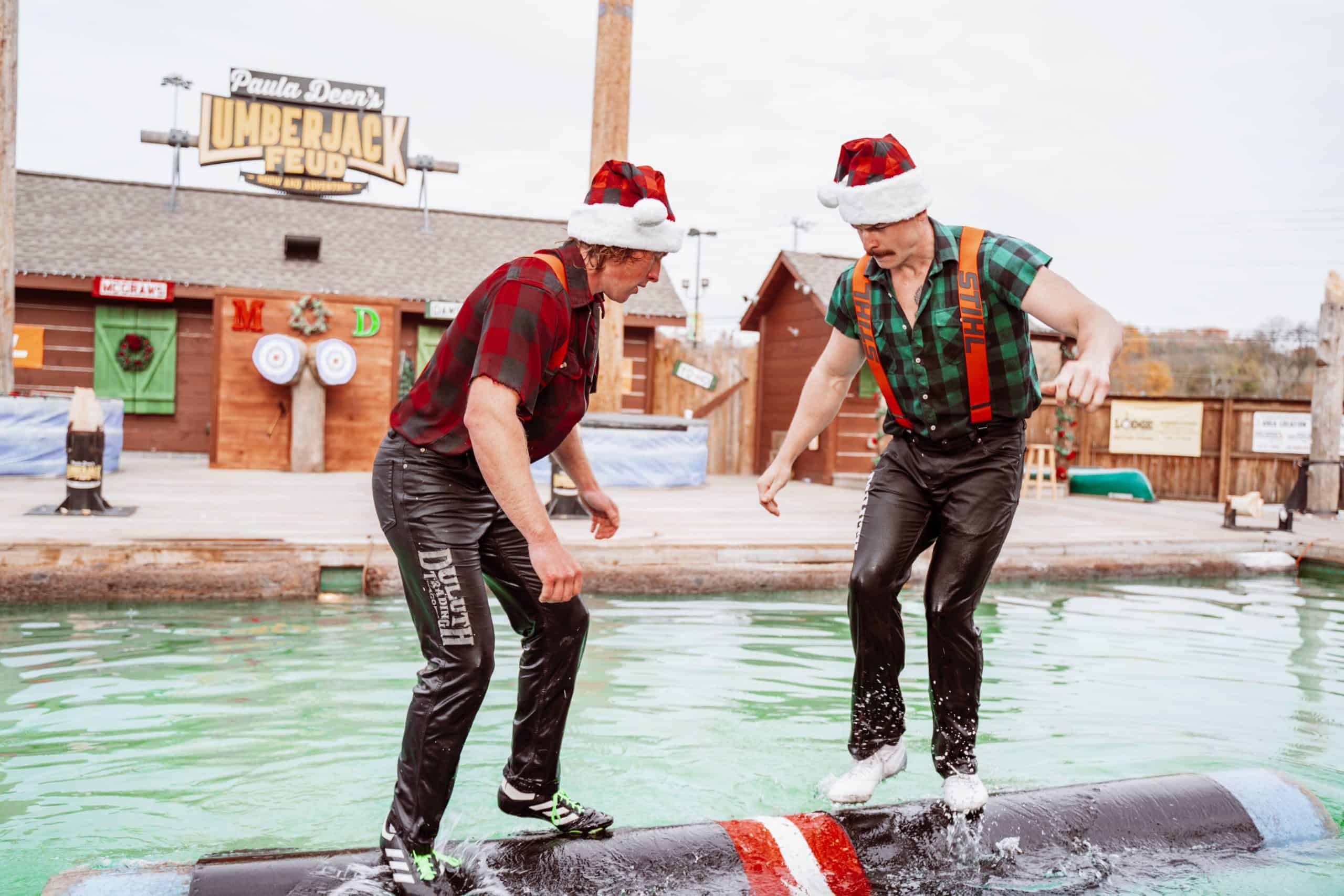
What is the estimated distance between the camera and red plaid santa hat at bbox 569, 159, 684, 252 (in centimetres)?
279

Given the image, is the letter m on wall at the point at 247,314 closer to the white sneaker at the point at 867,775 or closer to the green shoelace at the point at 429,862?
the white sneaker at the point at 867,775

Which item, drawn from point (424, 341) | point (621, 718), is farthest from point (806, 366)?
point (621, 718)

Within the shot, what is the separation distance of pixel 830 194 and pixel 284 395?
13.2 m

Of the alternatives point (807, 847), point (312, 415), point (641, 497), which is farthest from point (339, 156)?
point (807, 847)

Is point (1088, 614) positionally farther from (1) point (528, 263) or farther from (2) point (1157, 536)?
(1) point (528, 263)

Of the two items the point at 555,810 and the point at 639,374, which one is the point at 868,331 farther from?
the point at 639,374

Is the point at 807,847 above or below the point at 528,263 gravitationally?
below

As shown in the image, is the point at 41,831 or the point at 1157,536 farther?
the point at 1157,536

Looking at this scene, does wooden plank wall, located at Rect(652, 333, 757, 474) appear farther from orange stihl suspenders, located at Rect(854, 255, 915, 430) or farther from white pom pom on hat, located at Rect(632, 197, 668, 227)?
white pom pom on hat, located at Rect(632, 197, 668, 227)

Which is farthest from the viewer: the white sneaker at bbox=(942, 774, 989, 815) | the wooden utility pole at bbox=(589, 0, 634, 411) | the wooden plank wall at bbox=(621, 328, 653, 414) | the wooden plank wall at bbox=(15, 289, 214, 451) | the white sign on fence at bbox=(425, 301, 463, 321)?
the wooden plank wall at bbox=(621, 328, 653, 414)

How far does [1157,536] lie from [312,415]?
1044 centimetres

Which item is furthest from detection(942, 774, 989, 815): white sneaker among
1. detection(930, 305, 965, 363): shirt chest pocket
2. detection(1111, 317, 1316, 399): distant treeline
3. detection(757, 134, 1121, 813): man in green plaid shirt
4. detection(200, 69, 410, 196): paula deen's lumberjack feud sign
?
detection(1111, 317, 1316, 399): distant treeline

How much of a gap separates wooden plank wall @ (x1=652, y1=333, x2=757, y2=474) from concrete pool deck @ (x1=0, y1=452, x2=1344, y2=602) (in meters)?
6.36

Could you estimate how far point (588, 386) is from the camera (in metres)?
3.02
